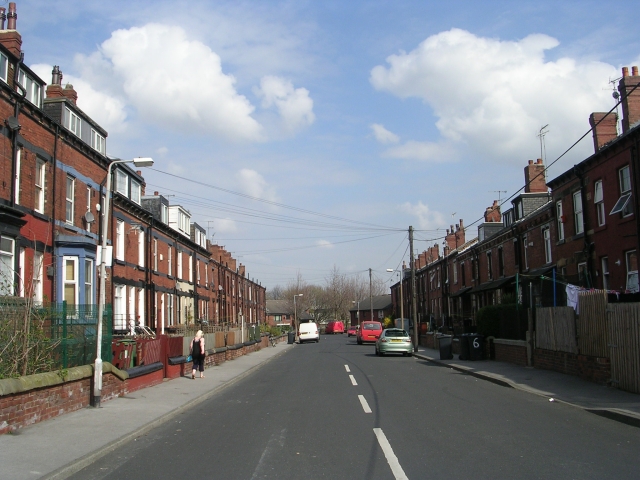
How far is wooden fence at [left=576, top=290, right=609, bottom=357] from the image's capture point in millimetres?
14922

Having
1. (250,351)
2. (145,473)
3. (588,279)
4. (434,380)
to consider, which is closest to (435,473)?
(145,473)

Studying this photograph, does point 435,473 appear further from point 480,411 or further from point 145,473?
point 480,411

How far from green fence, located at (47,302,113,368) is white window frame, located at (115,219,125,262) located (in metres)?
11.7

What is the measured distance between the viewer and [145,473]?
7.77 meters

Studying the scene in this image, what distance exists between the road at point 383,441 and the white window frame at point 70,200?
951cm

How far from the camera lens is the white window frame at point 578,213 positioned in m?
26.2

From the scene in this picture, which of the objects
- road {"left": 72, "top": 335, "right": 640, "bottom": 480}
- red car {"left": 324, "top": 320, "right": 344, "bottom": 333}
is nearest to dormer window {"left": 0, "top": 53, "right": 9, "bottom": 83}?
road {"left": 72, "top": 335, "right": 640, "bottom": 480}

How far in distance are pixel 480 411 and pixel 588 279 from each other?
15.0 metres

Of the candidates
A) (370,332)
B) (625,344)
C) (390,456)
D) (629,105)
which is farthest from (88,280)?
(370,332)

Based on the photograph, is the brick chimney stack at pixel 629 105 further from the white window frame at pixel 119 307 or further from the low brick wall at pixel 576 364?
the white window frame at pixel 119 307

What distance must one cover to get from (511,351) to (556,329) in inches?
194

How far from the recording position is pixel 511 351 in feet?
75.7

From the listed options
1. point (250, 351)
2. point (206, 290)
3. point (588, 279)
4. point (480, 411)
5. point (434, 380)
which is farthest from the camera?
point (206, 290)

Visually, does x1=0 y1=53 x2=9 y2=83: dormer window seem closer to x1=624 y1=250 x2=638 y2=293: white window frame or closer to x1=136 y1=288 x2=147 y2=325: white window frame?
x1=136 y1=288 x2=147 y2=325: white window frame
